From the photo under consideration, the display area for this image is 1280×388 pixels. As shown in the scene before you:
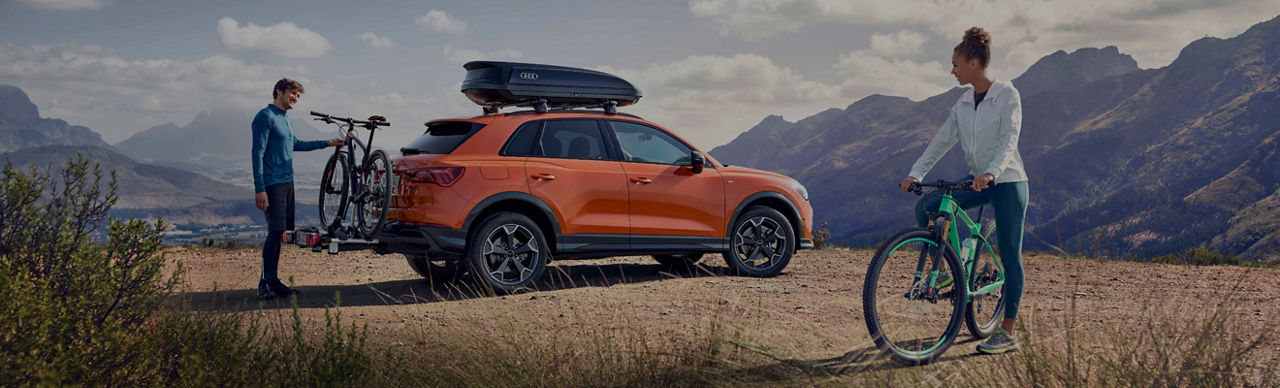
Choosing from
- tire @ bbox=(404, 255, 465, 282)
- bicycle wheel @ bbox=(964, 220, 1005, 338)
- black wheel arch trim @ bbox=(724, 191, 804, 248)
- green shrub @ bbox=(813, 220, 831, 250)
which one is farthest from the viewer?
green shrub @ bbox=(813, 220, 831, 250)

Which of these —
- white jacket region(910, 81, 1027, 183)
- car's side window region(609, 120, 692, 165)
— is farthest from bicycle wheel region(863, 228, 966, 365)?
car's side window region(609, 120, 692, 165)

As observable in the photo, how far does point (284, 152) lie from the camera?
7.72 m

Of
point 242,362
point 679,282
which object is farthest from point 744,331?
point 679,282

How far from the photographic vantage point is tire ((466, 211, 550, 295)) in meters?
7.37

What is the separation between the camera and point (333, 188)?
331 inches

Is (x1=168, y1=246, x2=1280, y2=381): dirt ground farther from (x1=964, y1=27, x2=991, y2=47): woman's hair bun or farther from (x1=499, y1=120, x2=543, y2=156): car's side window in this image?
(x1=964, y1=27, x2=991, y2=47): woman's hair bun

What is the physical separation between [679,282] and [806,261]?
3.19 meters

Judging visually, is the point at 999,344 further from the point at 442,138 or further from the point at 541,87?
the point at 442,138

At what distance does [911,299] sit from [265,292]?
5652 millimetres

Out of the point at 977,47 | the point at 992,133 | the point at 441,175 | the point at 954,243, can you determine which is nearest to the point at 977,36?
the point at 977,47

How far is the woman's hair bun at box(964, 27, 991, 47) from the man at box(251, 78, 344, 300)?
5.35m

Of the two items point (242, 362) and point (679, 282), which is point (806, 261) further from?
point (242, 362)

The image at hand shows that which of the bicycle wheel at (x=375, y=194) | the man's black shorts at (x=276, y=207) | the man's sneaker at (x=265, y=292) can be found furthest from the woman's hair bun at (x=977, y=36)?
the man's sneaker at (x=265, y=292)

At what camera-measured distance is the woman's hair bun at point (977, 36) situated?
16.8 feet
